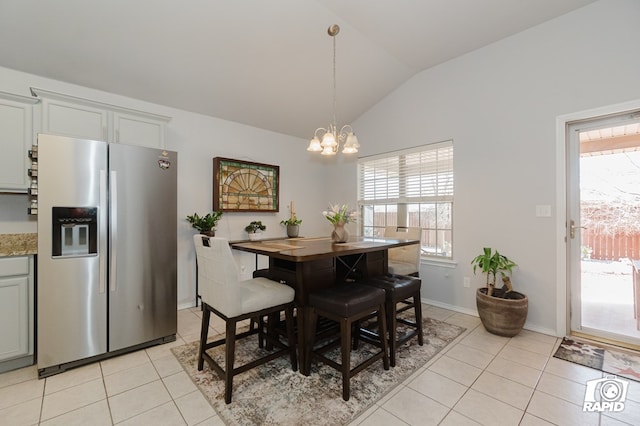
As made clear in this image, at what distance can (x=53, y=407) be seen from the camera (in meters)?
1.74

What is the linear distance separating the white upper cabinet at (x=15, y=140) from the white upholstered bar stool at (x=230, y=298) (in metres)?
1.67

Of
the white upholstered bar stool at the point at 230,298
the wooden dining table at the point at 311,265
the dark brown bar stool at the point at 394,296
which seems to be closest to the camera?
the white upholstered bar stool at the point at 230,298

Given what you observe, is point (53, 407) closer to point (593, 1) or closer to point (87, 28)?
point (87, 28)

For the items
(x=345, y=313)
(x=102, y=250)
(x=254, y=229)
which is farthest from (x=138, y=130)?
(x=345, y=313)

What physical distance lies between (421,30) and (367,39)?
1.89 feet

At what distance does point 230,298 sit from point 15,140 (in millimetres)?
2318

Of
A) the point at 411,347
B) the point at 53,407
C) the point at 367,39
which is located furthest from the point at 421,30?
the point at 53,407

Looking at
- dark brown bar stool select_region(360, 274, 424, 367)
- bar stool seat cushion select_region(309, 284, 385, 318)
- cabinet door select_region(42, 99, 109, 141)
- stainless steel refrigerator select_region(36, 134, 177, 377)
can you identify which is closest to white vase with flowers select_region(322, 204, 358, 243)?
dark brown bar stool select_region(360, 274, 424, 367)

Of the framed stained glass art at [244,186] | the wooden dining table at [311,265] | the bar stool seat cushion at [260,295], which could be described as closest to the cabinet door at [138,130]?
the framed stained glass art at [244,186]

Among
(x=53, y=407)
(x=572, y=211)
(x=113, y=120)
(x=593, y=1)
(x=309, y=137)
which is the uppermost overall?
(x=593, y=1)

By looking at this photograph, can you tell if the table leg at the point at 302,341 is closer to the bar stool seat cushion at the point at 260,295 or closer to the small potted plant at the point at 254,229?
the bar stool seat cushion at the point at 260,295

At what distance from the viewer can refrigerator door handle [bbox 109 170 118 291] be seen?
2.28 metres

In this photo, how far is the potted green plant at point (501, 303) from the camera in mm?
2643

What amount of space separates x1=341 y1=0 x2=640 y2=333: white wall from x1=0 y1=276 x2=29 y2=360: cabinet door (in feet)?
13.4
